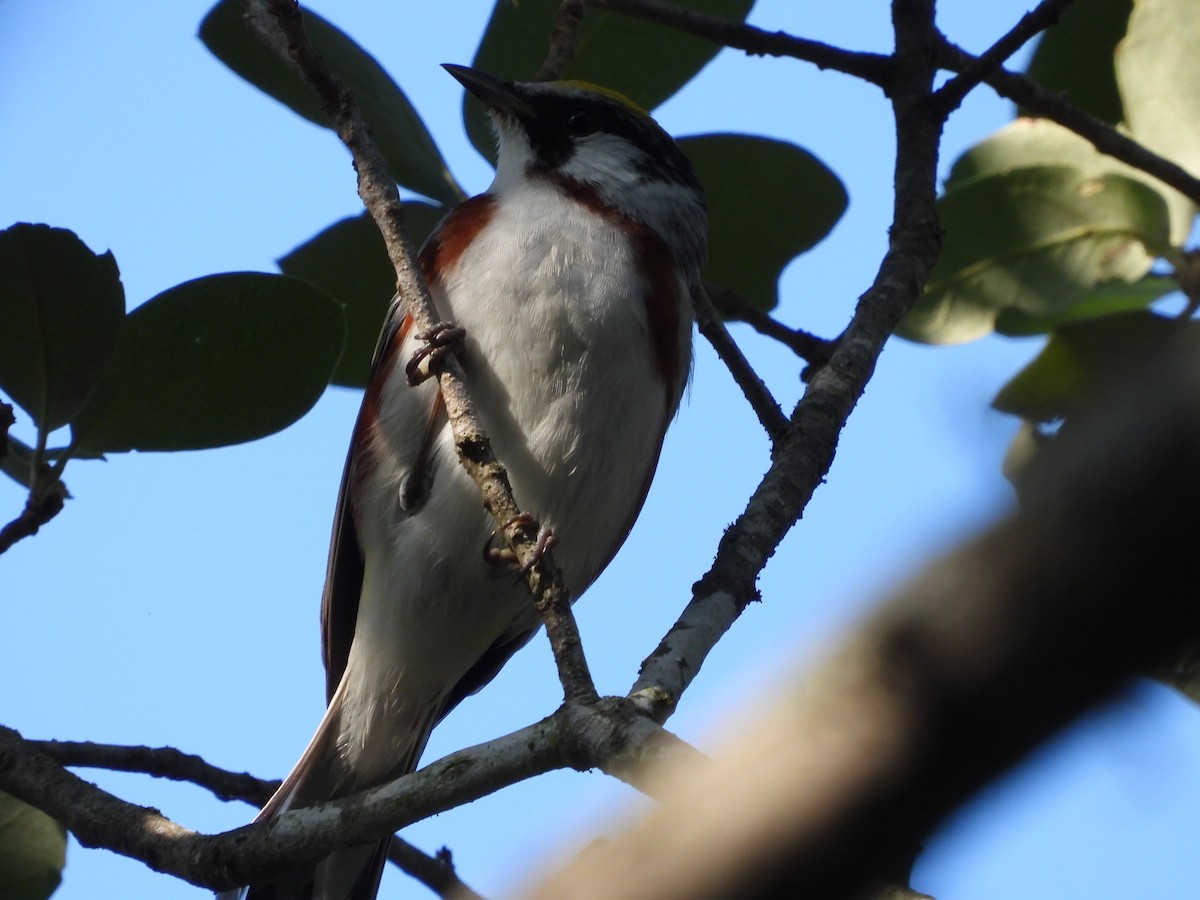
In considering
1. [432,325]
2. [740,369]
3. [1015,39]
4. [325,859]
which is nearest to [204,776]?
[325,859]

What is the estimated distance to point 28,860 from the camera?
368 centimetres

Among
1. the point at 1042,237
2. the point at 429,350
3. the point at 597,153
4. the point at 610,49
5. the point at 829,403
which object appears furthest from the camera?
the point at 597,153

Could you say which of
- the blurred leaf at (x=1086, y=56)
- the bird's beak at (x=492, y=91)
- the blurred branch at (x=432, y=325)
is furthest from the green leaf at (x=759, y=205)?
the blurred branch at (x=432, y=325)

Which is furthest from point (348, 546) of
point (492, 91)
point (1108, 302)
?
point (1108, 302)

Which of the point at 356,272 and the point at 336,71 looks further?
the point at 356,272

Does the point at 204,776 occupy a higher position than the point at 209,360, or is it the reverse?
the point at 209,360

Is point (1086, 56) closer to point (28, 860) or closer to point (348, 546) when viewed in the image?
point (348, 546)

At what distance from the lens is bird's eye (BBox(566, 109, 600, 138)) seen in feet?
17.1

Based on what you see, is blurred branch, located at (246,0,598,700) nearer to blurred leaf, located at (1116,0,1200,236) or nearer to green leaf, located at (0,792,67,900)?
green leaf, located at (0,792,67,900)

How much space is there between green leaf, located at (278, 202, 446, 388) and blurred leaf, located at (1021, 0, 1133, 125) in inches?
89.4

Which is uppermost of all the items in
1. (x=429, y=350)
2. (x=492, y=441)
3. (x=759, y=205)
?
(x=759, y=205)

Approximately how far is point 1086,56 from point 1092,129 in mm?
648

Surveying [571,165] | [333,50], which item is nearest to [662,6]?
[571,165]

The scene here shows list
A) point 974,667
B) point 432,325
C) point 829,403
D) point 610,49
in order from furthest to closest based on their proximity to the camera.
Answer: point 610,49 → point 829,403 → point 432,325 → point 974,667
